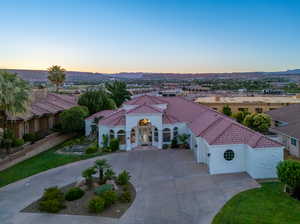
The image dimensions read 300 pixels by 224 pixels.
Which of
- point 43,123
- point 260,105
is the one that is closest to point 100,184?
point 43,123

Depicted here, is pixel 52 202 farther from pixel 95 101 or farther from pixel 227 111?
pixel 227 111

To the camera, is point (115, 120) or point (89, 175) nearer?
point (89, 175)

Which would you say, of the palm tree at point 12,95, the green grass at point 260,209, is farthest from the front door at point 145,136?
the green grass at point 260,209

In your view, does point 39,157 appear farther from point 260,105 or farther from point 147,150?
point 260,105

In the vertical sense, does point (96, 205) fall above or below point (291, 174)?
below

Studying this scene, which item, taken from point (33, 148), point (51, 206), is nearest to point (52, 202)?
point (51, 206)

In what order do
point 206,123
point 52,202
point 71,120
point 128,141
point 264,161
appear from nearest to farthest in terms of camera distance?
point 52,202, point 264,161, point 206,123, point 128,141, point 71,120

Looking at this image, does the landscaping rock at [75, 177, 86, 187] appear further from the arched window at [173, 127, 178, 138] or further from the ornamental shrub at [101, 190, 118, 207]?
the arched window at [173, 127, 178, 138]
